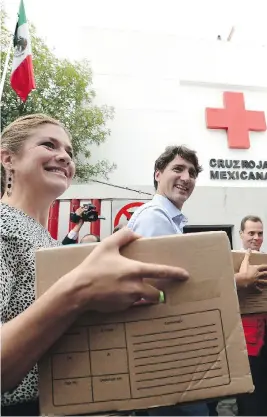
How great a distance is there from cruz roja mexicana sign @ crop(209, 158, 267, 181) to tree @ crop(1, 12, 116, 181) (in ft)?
7.95

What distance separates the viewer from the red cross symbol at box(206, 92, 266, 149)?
862 centimetres

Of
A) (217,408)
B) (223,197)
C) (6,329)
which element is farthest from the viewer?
(223,197)

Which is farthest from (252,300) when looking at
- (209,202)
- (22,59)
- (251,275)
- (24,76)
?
(209,202)

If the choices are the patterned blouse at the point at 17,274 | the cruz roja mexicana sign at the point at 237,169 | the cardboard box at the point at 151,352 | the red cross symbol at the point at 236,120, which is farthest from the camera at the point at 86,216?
the red cross symbol at the point at 236,120

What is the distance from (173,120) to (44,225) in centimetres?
805

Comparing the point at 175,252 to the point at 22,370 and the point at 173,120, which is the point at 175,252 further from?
the point at 173,120

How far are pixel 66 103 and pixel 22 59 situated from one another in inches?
128

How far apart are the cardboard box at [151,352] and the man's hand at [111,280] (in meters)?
0.05

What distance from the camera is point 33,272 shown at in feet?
2.63

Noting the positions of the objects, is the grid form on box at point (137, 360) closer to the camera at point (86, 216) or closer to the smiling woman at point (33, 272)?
the smiling woman at point (33, 272)

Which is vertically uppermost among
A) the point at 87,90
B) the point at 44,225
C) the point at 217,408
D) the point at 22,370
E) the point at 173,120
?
the point at 87,90

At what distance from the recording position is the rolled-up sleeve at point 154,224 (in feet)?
4.45

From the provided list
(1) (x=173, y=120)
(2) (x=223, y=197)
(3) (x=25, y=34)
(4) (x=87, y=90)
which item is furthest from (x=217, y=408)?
(4) (x=87, y=90)

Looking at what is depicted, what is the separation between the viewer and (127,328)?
680mm
